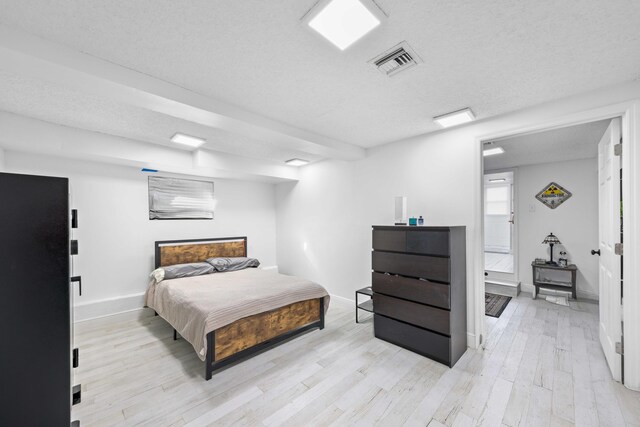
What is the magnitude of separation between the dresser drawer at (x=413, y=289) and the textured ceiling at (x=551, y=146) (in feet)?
5.86

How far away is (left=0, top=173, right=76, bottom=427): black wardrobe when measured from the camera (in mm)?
965

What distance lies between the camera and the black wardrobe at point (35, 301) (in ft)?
3.17

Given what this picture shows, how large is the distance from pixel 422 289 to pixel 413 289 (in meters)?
0.10

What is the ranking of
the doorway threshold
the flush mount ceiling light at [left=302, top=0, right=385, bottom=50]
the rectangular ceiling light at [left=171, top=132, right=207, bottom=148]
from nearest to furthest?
the flush mount ceiling light at [left=302, top=0, right=385, bottom=50], the rectangular ceiling light at [left=171, top=132, right=207, bottom=148], the doorway threshold

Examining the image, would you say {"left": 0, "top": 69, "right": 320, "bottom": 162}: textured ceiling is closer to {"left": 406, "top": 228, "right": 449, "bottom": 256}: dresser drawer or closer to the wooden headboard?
the wooden headboard

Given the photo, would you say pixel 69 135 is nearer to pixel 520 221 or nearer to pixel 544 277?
pixel 520 221

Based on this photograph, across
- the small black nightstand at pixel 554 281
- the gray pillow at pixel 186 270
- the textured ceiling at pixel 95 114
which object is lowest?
the small black nightstand at pixel 554 281

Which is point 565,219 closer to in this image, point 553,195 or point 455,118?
point 553,195

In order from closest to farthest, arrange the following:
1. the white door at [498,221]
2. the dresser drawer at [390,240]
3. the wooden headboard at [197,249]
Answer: the dresser drawer at [390,240] → the wooden headboard at [197,249] → the white door at [498,221]

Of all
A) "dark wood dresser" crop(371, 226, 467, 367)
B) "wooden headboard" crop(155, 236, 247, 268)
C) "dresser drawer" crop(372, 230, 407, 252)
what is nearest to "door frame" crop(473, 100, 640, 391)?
"dark wood dresser" crop(371, 226, 467, 367)

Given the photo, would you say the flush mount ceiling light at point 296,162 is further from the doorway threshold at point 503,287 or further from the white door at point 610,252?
the doorway threshold at point 503,287

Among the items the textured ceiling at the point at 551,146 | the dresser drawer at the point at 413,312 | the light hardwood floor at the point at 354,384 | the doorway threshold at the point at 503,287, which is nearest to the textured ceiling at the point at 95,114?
the light hardwood floor at the point at 354,384

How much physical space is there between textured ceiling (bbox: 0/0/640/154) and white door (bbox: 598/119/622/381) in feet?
2.14

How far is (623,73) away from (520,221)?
3.46m
